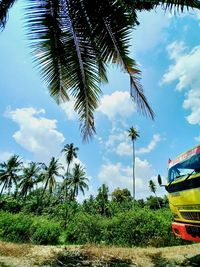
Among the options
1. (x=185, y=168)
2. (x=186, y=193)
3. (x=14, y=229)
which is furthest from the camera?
(x=14, y=229)

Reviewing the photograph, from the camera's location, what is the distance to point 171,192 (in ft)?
27.0

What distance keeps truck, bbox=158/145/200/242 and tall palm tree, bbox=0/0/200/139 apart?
2249 millimetres

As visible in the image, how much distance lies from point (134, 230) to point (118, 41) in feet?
58.0

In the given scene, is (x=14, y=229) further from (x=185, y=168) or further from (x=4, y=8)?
(x=4, y=8)

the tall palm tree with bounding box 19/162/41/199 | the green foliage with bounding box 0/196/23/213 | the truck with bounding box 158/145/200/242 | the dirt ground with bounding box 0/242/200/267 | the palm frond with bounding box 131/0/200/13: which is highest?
the tall palm tree with bounding box 19/162/41/199

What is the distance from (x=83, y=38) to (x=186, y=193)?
447 centimetres

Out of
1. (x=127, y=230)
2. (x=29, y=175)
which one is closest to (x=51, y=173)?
(x=29, y=175)

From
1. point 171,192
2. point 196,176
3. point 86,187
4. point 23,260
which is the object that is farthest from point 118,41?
point 86,187

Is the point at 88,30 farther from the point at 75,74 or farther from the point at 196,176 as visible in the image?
the point at 196,176

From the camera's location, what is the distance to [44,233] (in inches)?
885

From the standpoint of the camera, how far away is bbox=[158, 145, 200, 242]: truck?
6768 mm

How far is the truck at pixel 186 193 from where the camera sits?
6.77 meters

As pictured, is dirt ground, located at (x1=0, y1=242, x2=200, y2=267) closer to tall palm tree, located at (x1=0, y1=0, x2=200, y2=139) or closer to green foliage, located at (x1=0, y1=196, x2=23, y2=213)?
tall palm tree, located at (x1=0, y1=0, x2=200, y2=139)

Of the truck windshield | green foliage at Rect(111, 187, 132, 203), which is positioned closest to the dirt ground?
the truck windshield
